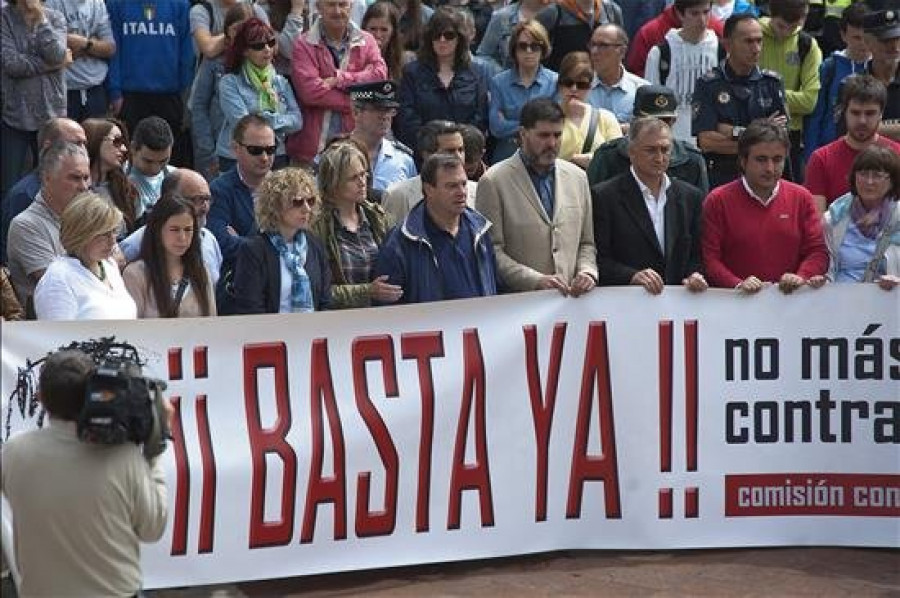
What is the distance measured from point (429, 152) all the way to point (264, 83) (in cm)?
214

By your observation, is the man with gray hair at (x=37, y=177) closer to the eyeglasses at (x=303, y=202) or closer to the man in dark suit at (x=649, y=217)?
the eyeglasses at (x=303, y=202)

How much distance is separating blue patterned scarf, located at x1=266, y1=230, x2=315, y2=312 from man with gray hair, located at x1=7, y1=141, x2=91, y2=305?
47.7 inches

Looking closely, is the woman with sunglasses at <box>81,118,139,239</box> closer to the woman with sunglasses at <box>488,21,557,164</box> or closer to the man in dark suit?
the man in dark suit

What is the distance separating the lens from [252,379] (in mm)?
8594

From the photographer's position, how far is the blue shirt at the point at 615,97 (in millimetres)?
12594

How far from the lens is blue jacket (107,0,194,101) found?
12953 mm

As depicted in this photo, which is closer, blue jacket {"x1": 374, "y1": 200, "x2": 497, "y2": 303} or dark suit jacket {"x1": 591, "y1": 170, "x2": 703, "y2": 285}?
blue jacket {"x1": 374, "y1": 200, "x2": 497, "y2": 303}

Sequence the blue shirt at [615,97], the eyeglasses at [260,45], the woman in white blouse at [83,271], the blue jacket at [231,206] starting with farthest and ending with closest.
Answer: the blue shirt at [615,97]
the eyeglasses at [260,45]
the blue jacket at [231,206]
the woman in white blouse at [83,271]

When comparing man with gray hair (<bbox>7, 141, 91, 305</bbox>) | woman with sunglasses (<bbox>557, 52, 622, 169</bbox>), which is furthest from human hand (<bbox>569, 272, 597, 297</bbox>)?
woman with sunglasses (<bbox>557, 52, 622, 169</bbox>)

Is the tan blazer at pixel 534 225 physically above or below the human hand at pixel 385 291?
above

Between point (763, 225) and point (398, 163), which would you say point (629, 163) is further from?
point (398, 163)

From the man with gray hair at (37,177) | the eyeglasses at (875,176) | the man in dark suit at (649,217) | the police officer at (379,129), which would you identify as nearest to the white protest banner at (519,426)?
the man in dark suit at (649,217)

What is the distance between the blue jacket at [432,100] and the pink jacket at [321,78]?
217 millimetres

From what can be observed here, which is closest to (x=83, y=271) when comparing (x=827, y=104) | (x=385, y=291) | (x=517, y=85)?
(x=385, y=291)
